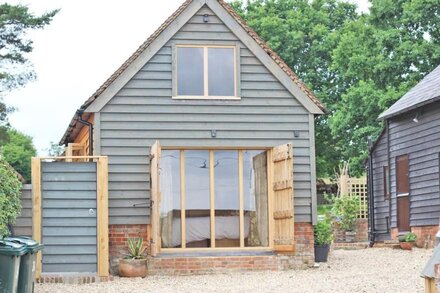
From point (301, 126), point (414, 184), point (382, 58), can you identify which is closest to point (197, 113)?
point (301, 126)

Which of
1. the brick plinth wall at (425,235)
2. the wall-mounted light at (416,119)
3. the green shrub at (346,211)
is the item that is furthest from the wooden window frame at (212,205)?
the green shrub at (346,211)

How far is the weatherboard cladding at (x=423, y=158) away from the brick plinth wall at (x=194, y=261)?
22.5 ft

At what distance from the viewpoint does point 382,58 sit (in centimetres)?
3400

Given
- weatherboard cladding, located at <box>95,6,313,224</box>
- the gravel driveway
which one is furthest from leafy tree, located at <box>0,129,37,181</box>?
the gravel driveway

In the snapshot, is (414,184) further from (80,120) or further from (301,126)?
(80,120)

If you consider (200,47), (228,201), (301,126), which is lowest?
(228,201)

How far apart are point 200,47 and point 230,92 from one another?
113cm

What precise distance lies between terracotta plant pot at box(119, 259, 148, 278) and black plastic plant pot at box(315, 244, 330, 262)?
4240mm

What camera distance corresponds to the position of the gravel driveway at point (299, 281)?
14.9 m

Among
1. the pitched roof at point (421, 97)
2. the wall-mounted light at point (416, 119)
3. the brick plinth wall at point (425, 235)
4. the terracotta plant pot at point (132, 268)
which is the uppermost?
the pitched roof at point (421, 97)

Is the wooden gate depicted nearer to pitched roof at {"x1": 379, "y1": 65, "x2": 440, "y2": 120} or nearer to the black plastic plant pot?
the black plastic plant pot

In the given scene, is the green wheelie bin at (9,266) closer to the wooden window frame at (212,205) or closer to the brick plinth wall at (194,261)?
the brick plinth wall at (194,261)

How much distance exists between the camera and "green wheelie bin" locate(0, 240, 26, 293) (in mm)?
11250

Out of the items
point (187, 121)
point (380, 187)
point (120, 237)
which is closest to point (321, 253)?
point (187, 121)
